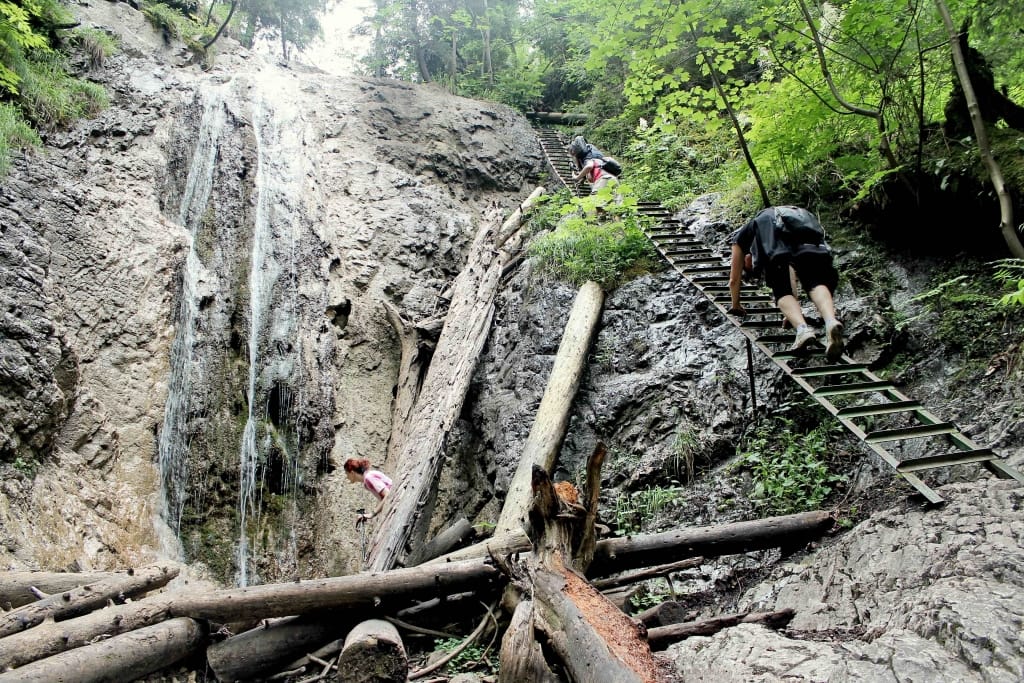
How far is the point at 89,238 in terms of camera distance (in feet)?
28.2

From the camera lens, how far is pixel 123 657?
3.58 m

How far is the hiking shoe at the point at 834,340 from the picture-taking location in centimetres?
486

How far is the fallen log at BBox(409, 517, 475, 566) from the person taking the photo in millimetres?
5973

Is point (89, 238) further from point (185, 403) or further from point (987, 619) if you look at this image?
point (987, 619)

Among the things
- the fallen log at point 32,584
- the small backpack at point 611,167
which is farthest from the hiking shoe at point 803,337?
the small backpack at point 611,167

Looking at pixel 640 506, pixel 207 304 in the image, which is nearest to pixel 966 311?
pixel 640 506

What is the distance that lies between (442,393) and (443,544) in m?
2.57

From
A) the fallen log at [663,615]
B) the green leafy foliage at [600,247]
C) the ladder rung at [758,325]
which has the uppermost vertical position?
the green leafy foliage at [600,247]

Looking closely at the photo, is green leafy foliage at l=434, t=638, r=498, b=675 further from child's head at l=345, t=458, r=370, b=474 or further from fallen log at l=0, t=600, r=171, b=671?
child's head at l=345, t=458, r=370, b=474

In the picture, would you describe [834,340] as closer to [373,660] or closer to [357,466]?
[373,660]

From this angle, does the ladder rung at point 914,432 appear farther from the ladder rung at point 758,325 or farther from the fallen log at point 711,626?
the ladder rung at point 758,325

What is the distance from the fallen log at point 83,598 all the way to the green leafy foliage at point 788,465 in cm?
477

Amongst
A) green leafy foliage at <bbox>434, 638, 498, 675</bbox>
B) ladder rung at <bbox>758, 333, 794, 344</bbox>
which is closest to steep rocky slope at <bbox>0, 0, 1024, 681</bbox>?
ladder rung at <bbox>758, 333, 794, 344</bbox>

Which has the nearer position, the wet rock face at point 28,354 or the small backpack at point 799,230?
the small backpack at point 799,230
